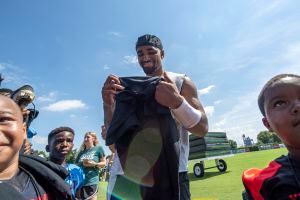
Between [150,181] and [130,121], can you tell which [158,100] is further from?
[150,181]

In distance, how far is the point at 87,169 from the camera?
21.3ft

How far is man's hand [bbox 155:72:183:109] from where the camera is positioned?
2.16 meters

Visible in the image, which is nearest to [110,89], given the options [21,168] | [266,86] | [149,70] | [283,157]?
[149,70]

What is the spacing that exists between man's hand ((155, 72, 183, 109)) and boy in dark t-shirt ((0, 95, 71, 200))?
0.93 m

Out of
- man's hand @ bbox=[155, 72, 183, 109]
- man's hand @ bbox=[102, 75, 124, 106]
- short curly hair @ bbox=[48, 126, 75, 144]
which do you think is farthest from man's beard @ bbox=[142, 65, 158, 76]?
short curly hair @ bbox=[48, 126, 75, 144]

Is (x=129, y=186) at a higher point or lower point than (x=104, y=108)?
lower

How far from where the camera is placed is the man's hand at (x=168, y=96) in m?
2.16

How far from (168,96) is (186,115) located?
0.70 feet

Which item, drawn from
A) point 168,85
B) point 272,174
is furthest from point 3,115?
point 272,174

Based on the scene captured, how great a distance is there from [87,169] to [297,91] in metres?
5.49

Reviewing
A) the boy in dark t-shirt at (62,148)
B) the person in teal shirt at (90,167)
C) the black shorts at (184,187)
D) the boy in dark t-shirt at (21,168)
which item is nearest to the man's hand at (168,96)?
the black shorts at (184,187)

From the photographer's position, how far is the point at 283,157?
76.7 inches

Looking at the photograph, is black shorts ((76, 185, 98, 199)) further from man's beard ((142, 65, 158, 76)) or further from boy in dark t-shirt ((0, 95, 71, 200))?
boy in dark t-shirt ((0, 95, 71, 200))

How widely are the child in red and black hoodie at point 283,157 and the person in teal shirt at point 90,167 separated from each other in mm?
5094
